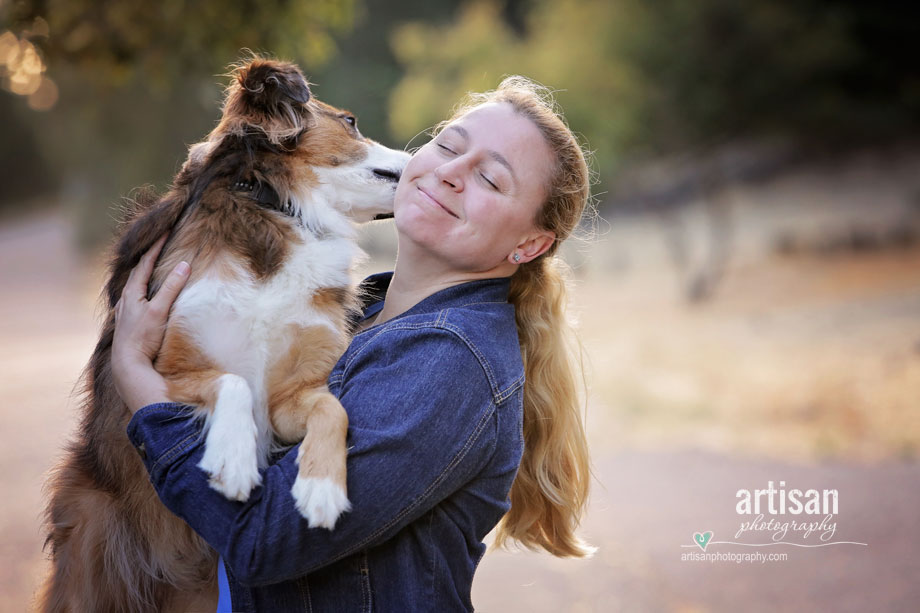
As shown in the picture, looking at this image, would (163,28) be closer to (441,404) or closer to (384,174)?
(384,174)

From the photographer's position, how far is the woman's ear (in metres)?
2.25

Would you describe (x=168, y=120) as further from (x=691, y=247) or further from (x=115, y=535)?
(x=115, y=535)

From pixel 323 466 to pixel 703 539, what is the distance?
15.4 feet

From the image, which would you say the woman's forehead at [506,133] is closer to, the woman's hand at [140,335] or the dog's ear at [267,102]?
the dog's ear at [267,102]

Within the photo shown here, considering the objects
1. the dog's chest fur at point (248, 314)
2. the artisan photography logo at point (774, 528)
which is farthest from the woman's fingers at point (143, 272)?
the artisan photography logo at point (774, 528)

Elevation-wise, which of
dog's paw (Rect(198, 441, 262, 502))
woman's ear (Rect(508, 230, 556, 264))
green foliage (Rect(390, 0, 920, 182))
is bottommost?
dog's paw (Rect(198, 441, 262, 502))

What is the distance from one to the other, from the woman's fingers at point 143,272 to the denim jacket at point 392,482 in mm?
431

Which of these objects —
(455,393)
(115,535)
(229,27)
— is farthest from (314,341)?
(229,27)

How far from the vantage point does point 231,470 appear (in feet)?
5.75

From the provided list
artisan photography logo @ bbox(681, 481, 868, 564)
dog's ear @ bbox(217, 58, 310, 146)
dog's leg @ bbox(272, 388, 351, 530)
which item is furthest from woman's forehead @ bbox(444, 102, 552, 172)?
artisan photography logo @ bbox(681, 481, 868, 564)

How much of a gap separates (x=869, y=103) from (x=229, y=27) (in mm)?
17353

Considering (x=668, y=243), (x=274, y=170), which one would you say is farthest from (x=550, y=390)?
(x=668, y=243)

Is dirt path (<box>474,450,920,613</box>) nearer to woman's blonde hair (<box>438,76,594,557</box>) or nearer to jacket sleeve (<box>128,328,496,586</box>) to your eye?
woman's blonde hair (<box>438,76,594,557</box>)

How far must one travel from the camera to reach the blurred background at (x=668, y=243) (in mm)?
5309
